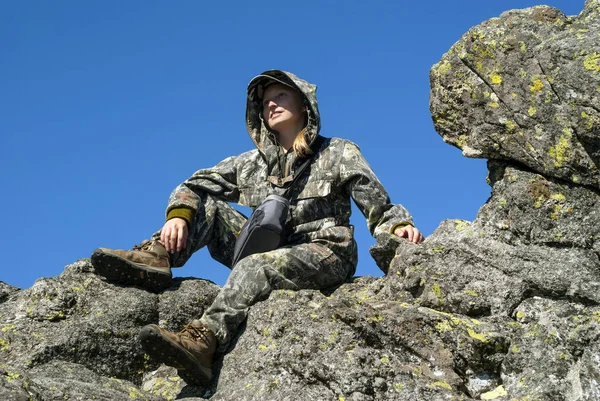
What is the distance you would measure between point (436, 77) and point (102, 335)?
14.3 ft

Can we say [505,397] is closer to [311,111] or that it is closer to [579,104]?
[579,104]

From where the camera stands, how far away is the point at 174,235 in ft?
33.7

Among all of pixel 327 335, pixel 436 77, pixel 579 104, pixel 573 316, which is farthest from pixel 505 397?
pixel 436 77

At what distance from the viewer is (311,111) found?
34.7 ft

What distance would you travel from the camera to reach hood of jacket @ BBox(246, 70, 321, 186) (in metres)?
10.6

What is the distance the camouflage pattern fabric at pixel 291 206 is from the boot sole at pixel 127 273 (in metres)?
0.39

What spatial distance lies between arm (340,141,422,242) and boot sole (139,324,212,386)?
256 cm

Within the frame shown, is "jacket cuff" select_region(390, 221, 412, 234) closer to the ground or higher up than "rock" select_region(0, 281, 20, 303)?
higher up

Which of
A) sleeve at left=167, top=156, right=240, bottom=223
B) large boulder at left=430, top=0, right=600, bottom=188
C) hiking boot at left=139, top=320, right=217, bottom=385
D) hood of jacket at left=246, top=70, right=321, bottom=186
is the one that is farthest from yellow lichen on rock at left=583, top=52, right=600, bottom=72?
hiking boot at left=139, top=320, right=217, bottom=385

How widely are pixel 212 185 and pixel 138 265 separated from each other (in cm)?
140

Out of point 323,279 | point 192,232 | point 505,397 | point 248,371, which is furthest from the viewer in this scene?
point 192,232

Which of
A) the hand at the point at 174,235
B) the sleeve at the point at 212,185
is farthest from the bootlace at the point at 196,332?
the sleeve at the point at 212,185

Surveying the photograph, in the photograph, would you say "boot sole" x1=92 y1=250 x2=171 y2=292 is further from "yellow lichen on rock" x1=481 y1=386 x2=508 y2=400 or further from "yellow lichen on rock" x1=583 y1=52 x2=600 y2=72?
"yellow lichen on rock" x1=583 y1=52 x2=600 y2=72

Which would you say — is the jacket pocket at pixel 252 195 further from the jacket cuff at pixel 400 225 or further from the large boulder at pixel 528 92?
the large boulder at pixel 528 92
